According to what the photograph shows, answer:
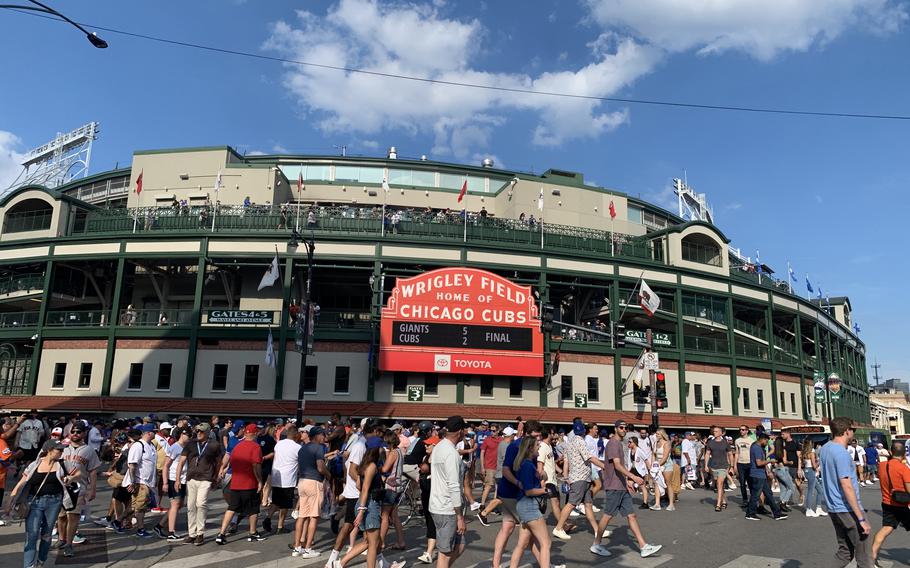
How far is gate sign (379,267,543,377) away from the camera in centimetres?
3306

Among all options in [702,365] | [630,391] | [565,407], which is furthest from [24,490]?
[702,365]

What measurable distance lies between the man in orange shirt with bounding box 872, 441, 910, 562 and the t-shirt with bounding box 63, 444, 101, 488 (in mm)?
11214

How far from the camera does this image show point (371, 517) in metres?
8.71

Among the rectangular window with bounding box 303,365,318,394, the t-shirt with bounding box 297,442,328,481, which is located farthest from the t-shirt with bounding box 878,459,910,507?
the rectangular window with bounding box 303,365,318,394

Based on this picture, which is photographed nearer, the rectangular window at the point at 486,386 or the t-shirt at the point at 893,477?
the t-shirt at the point at 893,477

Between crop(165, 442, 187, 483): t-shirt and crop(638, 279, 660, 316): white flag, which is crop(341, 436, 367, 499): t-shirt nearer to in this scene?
crop(165, 442, 187, 483): t-shirt

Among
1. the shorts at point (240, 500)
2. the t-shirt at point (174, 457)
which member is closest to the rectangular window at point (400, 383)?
the t-shirt at point (174, 457)

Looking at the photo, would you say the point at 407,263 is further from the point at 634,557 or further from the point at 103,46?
the point at 634,557

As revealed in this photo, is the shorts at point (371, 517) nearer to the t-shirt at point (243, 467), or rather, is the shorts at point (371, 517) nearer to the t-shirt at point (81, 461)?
the t-shirt at point (243, 467)

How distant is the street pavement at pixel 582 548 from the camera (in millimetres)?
9719

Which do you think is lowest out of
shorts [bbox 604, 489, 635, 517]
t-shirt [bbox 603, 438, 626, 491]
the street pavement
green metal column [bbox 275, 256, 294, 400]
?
the street pavement

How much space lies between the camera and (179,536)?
11508mm

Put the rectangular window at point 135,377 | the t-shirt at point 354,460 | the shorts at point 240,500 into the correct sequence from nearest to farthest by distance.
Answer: the t-shirt at point 354,460, the shorts at point 240,500, the rectangular window at point 135,377

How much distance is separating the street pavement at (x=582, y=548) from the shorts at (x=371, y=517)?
1.56 metres
